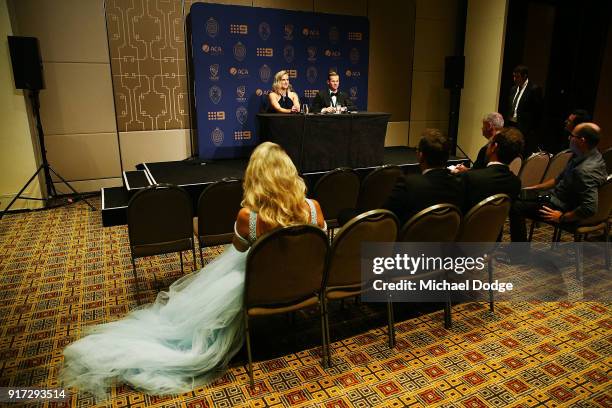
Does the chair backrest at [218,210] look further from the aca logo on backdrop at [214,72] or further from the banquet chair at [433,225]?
the aca logo on backdrop at [214,72]

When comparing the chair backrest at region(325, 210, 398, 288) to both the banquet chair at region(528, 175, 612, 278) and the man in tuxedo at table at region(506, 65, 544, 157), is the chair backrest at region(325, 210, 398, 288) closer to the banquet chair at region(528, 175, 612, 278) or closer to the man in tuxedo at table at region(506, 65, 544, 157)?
the banquet chair at region(528, 175, 612, 278)

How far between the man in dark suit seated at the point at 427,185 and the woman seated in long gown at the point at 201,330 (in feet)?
1.87

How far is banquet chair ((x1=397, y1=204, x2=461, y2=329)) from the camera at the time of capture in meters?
2.48

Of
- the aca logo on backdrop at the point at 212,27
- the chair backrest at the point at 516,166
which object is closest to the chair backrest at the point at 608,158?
the chair backrest at the point at 516,166

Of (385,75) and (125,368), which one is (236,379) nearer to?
(125,368)

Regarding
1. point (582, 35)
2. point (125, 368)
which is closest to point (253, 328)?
point (125, 368)

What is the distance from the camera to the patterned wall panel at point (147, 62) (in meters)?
5.83

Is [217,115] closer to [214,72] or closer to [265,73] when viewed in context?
[214,72]

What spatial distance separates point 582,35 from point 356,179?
5735mm

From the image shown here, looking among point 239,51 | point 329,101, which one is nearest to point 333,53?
point 329,101

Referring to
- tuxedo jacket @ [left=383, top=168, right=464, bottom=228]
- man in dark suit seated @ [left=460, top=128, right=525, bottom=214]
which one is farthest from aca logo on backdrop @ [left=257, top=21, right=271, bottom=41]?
tuxedo jacket @ [left=383, top=168, right=464, bottom=228]

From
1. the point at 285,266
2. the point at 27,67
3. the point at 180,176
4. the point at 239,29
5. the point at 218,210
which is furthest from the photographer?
the point at 239,29

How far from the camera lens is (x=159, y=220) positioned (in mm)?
3156

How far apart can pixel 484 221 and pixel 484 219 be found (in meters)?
0.02
